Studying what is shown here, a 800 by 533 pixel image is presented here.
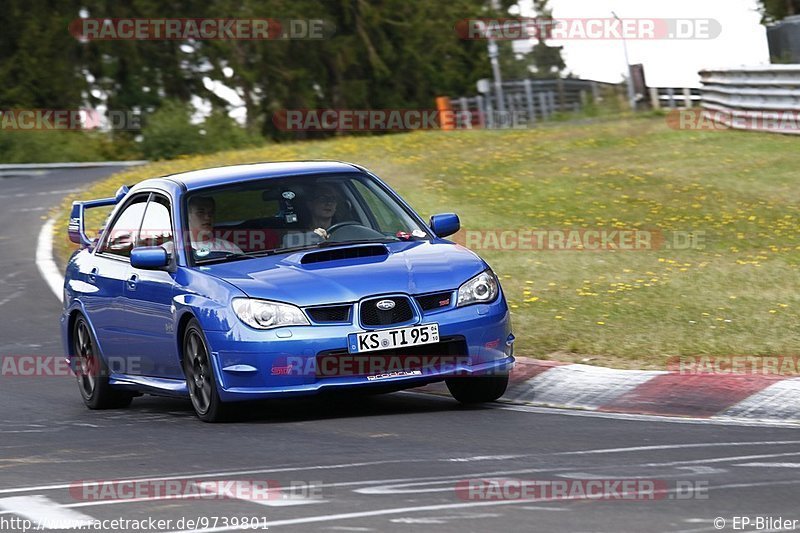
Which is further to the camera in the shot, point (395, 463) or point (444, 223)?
point (444, 223)

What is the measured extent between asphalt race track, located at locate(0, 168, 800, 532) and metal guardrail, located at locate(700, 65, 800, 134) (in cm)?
1850

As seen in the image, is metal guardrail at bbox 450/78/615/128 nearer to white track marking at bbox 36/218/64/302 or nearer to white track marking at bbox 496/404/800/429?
white track marking at bbox 36/218/64/302

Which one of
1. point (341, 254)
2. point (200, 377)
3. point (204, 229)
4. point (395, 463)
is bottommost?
point (395, 463)

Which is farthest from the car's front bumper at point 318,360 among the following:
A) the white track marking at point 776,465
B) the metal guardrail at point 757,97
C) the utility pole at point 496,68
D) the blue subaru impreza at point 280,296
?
the utility pole at point 496,68

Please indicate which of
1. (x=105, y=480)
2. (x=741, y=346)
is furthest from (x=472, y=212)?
(x=105, y=480)

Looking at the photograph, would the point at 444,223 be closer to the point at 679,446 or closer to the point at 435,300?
the point at 435,300

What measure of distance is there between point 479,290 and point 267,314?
1228 millimetres

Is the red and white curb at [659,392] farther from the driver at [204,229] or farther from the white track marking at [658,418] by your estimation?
the driver at [204,229]

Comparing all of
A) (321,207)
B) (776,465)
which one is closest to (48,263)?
(321,207)

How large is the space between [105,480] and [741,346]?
4605 mm

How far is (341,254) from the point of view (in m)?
9.23

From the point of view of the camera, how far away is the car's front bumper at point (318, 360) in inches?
339

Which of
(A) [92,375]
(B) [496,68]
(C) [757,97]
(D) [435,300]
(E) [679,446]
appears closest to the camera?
(E) [679,446]

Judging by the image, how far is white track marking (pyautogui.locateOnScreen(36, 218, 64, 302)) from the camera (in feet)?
55.8
